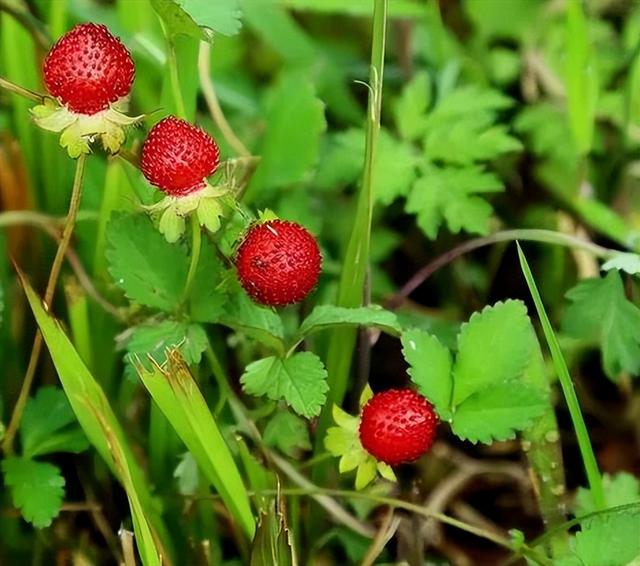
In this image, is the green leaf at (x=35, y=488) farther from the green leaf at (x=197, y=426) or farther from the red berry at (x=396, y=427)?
the red berry at (x=396, y=427)

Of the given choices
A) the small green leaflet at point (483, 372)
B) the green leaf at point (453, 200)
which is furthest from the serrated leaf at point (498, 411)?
the green leaf at point (453, 200)

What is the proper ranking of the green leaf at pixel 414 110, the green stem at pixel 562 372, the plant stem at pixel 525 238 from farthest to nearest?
1. the green leaf at pixel 414 110
2. the plant stem at pixel 525 238
3. the green stem at pixel 562 372

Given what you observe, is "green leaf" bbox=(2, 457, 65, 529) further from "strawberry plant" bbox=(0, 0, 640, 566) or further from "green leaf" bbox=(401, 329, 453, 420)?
"green leaf" bbox=(401, 329, 453, 420)

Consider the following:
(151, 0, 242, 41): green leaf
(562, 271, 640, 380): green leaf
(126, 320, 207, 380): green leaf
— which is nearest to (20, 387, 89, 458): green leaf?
(126, 320, 207, 380): green leaf

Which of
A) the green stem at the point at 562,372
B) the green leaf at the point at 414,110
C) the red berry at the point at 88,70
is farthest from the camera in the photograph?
the green leaf at the point at 414,110

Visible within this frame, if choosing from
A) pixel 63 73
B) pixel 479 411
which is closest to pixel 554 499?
pixel 479 411

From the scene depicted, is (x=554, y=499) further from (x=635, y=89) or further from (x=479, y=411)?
(x=635, y=89)

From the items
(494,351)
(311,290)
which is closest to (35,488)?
(311,290)
